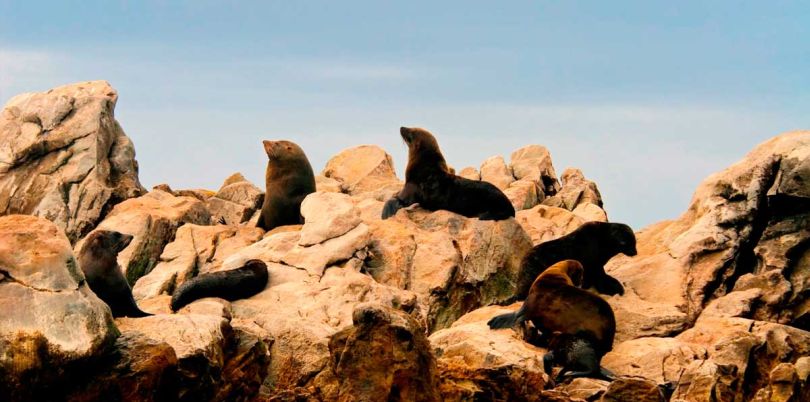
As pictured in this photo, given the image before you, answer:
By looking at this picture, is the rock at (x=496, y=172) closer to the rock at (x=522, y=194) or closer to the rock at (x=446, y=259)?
the rock at (x=522, y=194)

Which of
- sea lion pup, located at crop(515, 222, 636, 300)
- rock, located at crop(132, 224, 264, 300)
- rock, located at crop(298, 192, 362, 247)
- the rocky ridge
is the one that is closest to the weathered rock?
the rocky ridge

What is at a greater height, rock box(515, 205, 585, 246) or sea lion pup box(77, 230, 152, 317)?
sea lion pup box(77, 230, 152, 317)

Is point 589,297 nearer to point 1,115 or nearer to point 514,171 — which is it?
point 1,115

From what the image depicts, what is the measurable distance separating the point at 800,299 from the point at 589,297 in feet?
14.7

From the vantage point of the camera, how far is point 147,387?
1130cm

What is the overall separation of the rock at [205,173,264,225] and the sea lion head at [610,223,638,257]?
922 cm

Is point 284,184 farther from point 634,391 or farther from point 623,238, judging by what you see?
point 634,391

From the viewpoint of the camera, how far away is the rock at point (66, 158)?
80.7 ft

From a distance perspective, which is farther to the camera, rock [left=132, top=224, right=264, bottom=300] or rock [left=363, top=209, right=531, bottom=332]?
rock [left=132, top=224, right=264, bottom=300]

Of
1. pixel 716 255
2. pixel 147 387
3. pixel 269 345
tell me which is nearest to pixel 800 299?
pixel 716 255

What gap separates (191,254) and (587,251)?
6.29 meters

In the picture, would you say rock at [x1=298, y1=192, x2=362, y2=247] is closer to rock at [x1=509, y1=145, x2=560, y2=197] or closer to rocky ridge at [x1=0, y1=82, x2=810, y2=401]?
rocky ridge at [x1=0, y1=82, x2=810, y2=401]

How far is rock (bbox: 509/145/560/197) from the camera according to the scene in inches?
1452

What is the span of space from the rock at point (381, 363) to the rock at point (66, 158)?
42.6ft
